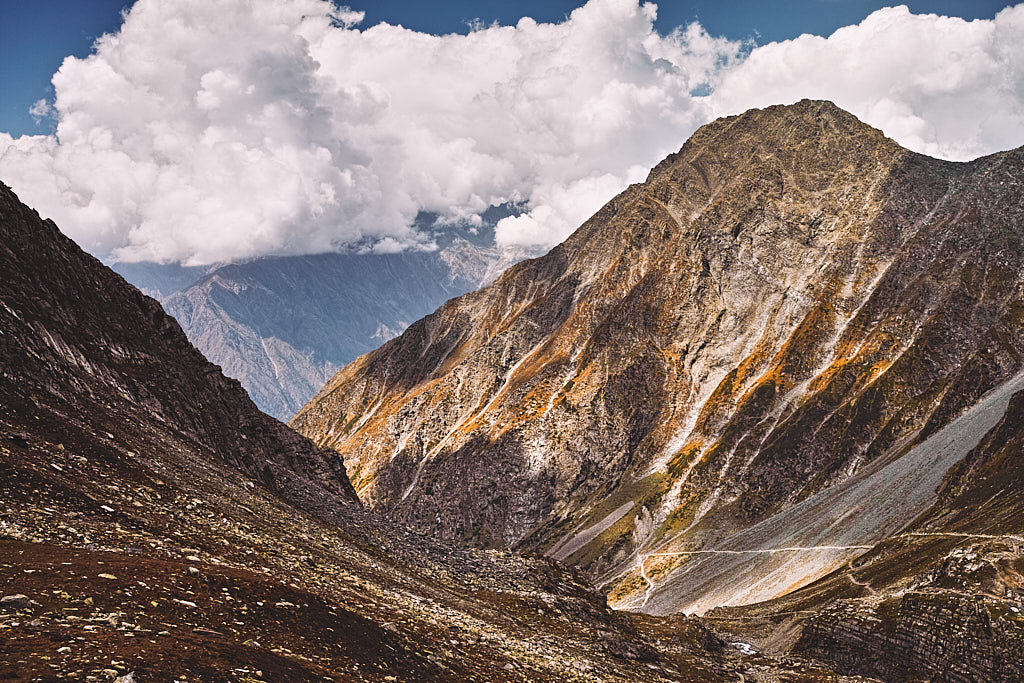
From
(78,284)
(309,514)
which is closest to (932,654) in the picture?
(309,514)

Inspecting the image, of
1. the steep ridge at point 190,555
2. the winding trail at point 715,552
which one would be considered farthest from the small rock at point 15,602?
the winding trail at point 715,552

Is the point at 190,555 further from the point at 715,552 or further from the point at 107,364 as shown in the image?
the point at 715,552

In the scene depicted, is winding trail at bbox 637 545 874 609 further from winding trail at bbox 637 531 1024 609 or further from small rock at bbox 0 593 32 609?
small rock at bbox 0 593 32 609

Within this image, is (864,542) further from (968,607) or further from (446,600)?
(446,600)

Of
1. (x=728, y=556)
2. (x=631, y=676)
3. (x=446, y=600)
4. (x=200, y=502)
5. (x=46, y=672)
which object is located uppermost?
(x=200, y=502)

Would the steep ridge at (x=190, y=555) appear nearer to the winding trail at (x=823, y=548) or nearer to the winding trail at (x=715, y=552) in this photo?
the winding trail at (x=823, y=548)

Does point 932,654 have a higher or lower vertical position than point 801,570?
higher

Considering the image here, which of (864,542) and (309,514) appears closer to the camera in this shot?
(309,514)

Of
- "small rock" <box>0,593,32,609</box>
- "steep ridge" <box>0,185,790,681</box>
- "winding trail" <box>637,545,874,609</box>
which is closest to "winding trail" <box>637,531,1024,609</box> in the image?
"winding trail" <box>637,545,874,609</box>

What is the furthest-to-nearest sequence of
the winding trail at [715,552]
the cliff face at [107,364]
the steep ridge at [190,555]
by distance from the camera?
the winding trail at [715,552]
the cliff face at [107,364]
the steep ridge at [190,555]
